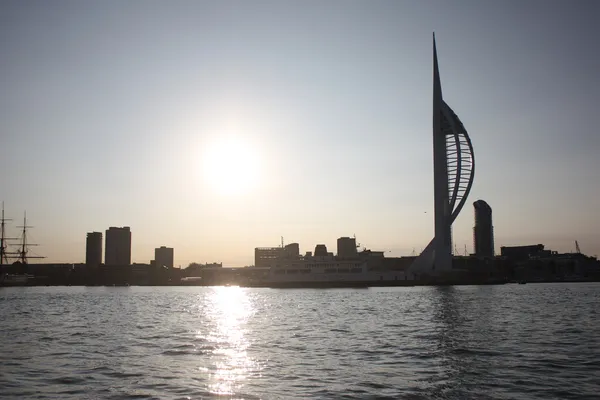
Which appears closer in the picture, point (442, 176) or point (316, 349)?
point (316, 349)

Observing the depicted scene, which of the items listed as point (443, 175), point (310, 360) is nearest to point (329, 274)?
point (443, 175)

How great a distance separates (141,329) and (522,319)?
23.2m

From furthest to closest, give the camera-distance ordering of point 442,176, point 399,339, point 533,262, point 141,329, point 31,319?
point 533,262 → point 442,176 → point 31,319 → point 141,329 → point 399,339

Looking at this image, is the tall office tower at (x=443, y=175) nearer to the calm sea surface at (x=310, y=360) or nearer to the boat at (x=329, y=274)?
the boat at (x=329, y=274)

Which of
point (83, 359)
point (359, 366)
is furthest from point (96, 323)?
point (359, 366)

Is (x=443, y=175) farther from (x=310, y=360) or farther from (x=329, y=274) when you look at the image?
(x=310, y=360)

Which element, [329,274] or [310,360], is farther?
[329,274]

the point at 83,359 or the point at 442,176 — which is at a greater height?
the point at 442,176

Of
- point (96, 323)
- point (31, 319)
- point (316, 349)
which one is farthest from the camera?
point (31, 319)

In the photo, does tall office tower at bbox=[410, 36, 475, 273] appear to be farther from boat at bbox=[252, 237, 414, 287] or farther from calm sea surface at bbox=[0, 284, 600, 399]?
calm sea surface at bbox=[0, 284, 600, 399]

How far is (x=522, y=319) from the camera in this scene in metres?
34.5

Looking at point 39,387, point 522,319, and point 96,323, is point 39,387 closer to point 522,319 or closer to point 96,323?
point 96,323

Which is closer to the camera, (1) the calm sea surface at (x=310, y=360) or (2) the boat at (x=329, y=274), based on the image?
(1) the calm sea surface at (x=310, y=360)

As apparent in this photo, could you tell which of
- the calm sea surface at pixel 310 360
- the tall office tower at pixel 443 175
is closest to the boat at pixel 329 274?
the tall office tower at pixel 443 175
